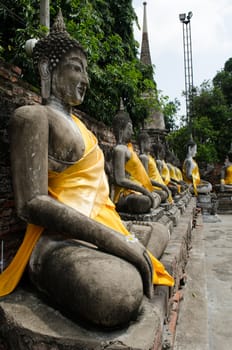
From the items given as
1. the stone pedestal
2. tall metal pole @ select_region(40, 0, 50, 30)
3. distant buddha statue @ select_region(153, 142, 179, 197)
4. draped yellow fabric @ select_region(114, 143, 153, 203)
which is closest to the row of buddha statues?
draped yellow fabric @ select_region(114, 143, 153, 203)

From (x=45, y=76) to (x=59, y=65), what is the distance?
0.11 m

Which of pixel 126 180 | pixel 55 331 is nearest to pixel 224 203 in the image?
pixel 126 180

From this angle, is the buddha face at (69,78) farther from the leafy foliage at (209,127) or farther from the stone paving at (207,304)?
the leafy foliage at (209,127)

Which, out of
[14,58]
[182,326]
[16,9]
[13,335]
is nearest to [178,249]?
[182,326]

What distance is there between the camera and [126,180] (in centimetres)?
381

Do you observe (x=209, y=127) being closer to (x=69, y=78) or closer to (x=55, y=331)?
(x=69, y=78)

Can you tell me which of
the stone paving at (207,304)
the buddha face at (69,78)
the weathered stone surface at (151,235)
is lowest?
the stone paving at (207,304)

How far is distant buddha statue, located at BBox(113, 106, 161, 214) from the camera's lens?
151 inches

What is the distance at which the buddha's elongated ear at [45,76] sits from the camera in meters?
1.96

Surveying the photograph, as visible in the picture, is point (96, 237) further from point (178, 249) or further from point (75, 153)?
point (178, 249)

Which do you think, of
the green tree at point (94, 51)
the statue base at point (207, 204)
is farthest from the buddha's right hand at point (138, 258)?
the statue base at point (207, 204)

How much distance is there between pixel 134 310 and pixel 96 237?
37 centimetres

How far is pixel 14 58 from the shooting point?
18.2 ft

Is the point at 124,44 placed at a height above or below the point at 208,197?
above
